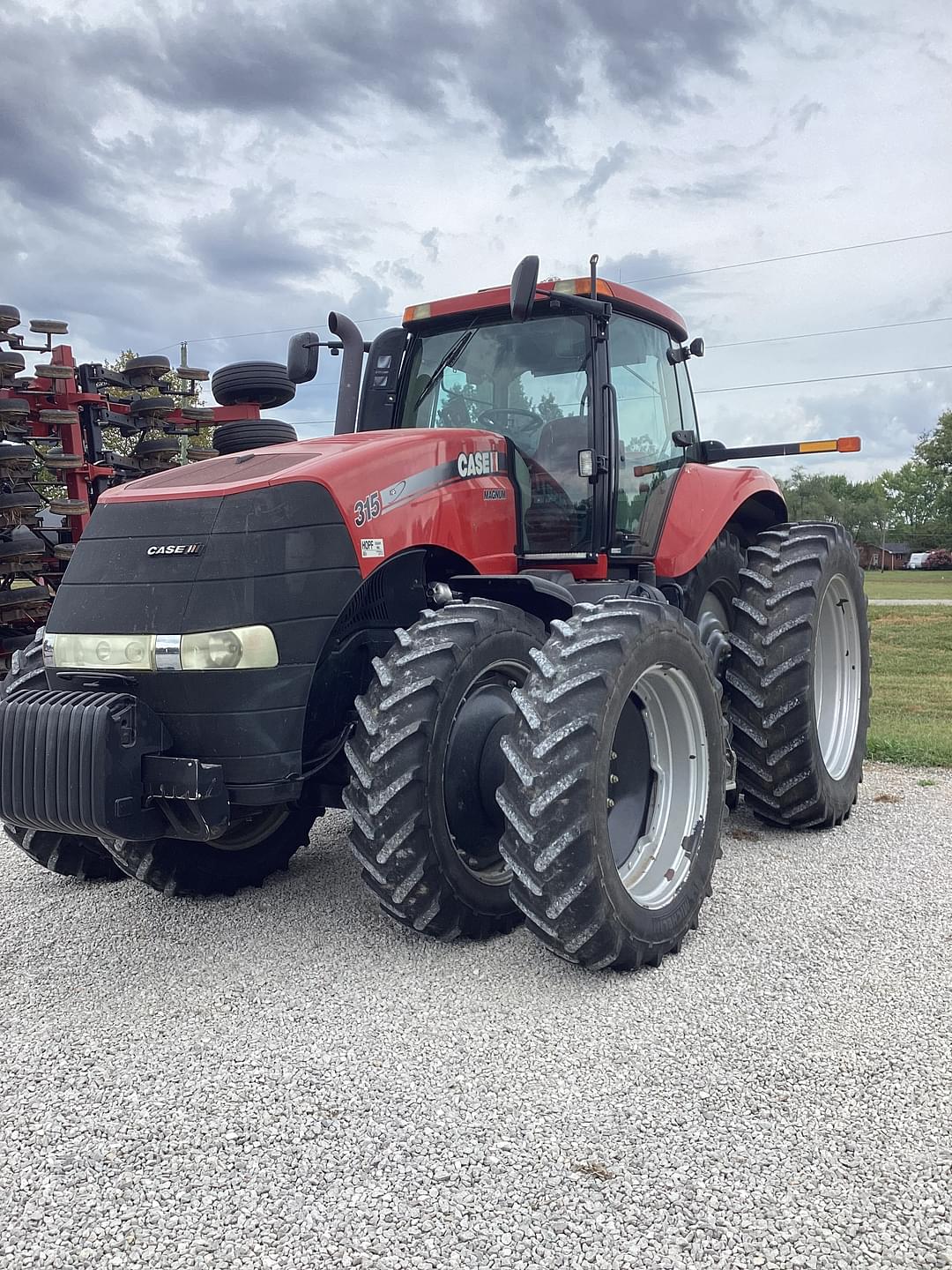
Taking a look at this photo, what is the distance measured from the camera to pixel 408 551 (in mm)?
3877

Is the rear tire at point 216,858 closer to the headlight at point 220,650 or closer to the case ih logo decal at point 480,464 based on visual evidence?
the headlight at point 220,650

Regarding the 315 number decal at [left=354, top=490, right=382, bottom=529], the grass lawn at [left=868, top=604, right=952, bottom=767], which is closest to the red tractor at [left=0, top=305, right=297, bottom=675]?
the 315 number decal at [left=354, top=490, right=382, bottom=529]

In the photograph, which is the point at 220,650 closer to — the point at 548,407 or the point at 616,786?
the point at 616,786

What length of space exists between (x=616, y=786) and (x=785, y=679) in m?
1.42

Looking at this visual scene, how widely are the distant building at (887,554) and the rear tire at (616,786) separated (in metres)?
94.4

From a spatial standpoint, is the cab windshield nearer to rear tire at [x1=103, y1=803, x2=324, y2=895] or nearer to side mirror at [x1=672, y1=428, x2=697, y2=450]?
side mirror at [x1=672, y1=428, x2=697, y2=450]

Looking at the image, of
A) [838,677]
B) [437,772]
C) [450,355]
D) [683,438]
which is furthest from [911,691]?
[437,772]

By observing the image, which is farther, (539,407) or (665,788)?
(539,407)

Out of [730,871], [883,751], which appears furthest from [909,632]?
[730,871]

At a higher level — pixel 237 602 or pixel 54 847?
pixel 237 602

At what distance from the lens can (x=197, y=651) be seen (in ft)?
10.7

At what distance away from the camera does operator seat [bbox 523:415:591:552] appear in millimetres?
4496

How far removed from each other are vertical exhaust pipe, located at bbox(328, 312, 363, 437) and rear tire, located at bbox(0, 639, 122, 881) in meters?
1.74

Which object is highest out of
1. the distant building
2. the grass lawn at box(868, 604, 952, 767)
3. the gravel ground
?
the gravel ground
